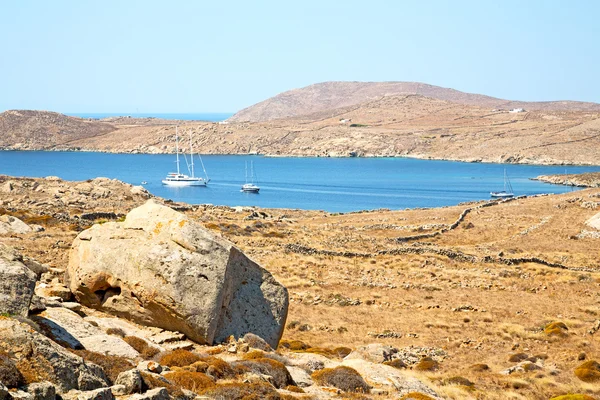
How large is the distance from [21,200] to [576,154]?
15486cm

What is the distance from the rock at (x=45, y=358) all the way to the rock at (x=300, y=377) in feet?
18.4

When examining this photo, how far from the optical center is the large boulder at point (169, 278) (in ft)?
56.0

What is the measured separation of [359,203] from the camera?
10550 cm

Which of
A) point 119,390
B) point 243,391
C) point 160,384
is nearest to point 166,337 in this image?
point 243,391

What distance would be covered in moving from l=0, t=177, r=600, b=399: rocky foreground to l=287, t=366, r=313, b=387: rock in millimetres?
52

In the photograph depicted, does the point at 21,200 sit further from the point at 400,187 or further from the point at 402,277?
the point at 400,187

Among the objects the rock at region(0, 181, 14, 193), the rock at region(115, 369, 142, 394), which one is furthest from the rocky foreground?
the rock at region(0, 181, 14, 193)

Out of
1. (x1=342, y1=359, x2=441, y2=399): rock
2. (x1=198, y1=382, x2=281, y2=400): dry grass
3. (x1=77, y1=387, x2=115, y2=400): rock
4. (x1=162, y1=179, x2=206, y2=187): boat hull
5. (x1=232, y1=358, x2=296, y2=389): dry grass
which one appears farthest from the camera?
(x1=162, y1=179, x2=206, y2=187): boat hull

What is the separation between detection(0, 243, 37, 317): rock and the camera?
12.4 meters

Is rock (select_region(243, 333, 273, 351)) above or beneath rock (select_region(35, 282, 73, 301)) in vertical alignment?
beneath

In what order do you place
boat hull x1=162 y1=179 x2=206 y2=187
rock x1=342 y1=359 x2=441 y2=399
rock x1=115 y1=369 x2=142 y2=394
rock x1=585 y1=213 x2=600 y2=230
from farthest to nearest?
1. boat hull x1=162 y1=179 x2=206 y2=187
2. rock x1=585 y1=213 x2=600 y2=230
3. rock x1=342 y1=359 x2=441 y2=399
4. rock x1=115 y1=369 x2=142 y2=394

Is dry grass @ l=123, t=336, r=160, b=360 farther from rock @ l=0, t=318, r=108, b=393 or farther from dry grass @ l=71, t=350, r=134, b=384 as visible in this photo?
rock @ l=0, t=318, r=108, b=393

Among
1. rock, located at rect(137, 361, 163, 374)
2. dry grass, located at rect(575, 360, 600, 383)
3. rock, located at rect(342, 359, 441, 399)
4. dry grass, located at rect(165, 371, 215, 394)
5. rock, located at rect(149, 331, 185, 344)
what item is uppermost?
rock, located at rect(137, 361, 163, 374)

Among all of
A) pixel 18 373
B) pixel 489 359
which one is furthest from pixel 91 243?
pixel 489 359
